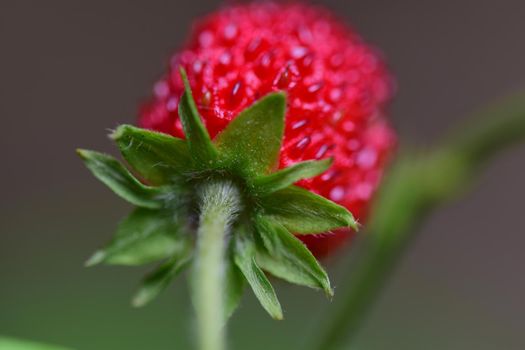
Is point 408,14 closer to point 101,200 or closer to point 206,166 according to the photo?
point 101,200

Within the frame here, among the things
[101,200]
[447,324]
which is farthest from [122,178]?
[101,200]

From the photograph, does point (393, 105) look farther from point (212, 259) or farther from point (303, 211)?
point (212, 259)

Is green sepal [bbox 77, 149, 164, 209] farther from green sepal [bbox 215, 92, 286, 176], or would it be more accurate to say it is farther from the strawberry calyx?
green sepal [bbox 215, 92, 286, 176]

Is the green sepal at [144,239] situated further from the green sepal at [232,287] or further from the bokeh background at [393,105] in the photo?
the bokeh background at [393,105]

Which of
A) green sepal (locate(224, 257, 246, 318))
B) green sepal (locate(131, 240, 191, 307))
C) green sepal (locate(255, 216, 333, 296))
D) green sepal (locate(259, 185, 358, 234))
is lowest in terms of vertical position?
green sepal (locate(131, 240, 191, 307))

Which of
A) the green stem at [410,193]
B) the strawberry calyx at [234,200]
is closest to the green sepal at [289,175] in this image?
the strawberry calyx at [234,200]

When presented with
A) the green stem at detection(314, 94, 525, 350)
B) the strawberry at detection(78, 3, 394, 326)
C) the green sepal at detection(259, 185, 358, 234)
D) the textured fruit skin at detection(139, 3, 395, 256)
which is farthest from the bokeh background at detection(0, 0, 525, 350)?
the green sepal at detection(259, 185, 358, 234)

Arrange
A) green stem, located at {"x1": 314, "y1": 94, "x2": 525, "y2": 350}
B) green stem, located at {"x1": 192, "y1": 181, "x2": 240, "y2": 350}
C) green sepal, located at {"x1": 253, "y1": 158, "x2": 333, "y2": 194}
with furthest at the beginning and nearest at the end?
green stem, located at {"x1": 314, "y1": 94, "x2": 525, "y2": 350}
green sepal, located at {"x1": 253, "y1": 158, "x2": 333, "y2": 194}
green stem, located at {"x1": 192, "y1": 181, "x2": 240, "y2": 350}

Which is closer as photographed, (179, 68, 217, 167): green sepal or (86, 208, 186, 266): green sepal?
(179, 68, 217, 167): green sepal
